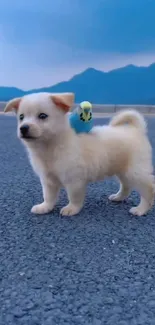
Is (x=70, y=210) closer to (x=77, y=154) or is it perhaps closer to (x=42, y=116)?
(x=77, y=154)

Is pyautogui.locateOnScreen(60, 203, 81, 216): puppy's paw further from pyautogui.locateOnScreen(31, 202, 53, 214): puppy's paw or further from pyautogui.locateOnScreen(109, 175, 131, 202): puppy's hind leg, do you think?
pyautogui.locateOnScreen(109, 175, 131, 202): puppy's hind leg

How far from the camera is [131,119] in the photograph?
47.6 inches

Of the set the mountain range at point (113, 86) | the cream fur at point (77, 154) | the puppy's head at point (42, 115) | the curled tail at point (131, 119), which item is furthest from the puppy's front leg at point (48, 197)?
the mountain range at point (113, 86)

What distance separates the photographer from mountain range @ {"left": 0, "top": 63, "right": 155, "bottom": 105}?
5.53 m

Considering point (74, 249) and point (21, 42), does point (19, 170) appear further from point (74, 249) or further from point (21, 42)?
point (21, 42)

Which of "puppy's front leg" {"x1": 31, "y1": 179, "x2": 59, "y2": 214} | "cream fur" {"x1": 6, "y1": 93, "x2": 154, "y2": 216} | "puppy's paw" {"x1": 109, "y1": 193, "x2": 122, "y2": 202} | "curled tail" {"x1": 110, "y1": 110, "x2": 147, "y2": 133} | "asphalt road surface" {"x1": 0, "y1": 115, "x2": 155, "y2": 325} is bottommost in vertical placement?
"puppy's paw" {"x1": 109, "y1": 193, "x2": 122, "y2": 202}

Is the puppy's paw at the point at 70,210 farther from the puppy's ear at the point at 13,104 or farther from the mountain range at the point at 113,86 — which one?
the mountain range at the point at 113,86

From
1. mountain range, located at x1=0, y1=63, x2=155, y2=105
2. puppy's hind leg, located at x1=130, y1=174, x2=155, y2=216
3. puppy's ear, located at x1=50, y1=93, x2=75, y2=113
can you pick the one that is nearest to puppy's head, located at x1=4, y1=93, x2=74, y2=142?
puppy's ear, located at x1=50, y1=93, x2=75, y2=113

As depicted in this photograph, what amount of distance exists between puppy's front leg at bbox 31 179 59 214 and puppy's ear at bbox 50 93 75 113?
8.1 inches

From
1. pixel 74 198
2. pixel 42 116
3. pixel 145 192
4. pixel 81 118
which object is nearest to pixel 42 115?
pixel 42 116

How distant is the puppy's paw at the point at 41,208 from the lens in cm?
112

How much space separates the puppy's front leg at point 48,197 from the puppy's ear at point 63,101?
205mm

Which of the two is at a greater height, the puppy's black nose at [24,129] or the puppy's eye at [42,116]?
the puppy's eye at [42,116]

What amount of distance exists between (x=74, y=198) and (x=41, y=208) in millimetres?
96
